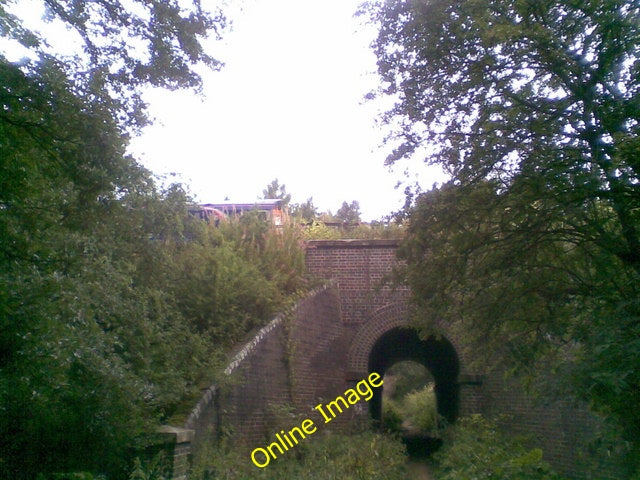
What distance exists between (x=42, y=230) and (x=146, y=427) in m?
2.91

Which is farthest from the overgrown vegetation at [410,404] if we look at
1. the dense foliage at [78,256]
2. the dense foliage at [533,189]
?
the dense foliage at [78,256]

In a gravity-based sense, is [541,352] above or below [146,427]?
above

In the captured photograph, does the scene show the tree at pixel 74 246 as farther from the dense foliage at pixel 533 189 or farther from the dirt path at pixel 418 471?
the dirt path at pixel 418 471

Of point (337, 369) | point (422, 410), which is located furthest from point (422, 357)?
point (337, 369)

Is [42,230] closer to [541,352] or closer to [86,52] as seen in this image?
[86,52]

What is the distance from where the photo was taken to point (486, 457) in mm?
9039

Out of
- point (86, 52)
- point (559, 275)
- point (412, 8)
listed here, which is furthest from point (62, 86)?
point (559, 275)

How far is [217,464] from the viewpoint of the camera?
8.64 metres

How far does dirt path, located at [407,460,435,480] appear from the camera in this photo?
48.9 feet

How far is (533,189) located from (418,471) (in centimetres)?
1075

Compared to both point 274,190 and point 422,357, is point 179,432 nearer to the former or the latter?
point 422,357

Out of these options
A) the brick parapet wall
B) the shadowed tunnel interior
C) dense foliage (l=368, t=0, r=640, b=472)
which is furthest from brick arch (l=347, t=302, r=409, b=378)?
dense foliage (l=368, t=0, r=640, b=472)

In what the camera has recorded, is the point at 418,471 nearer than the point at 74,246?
No

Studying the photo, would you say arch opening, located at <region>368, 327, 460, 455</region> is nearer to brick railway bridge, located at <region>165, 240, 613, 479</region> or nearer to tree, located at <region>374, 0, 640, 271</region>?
brick railway bridge, located at <region>165, 240, 613, 479</region>
